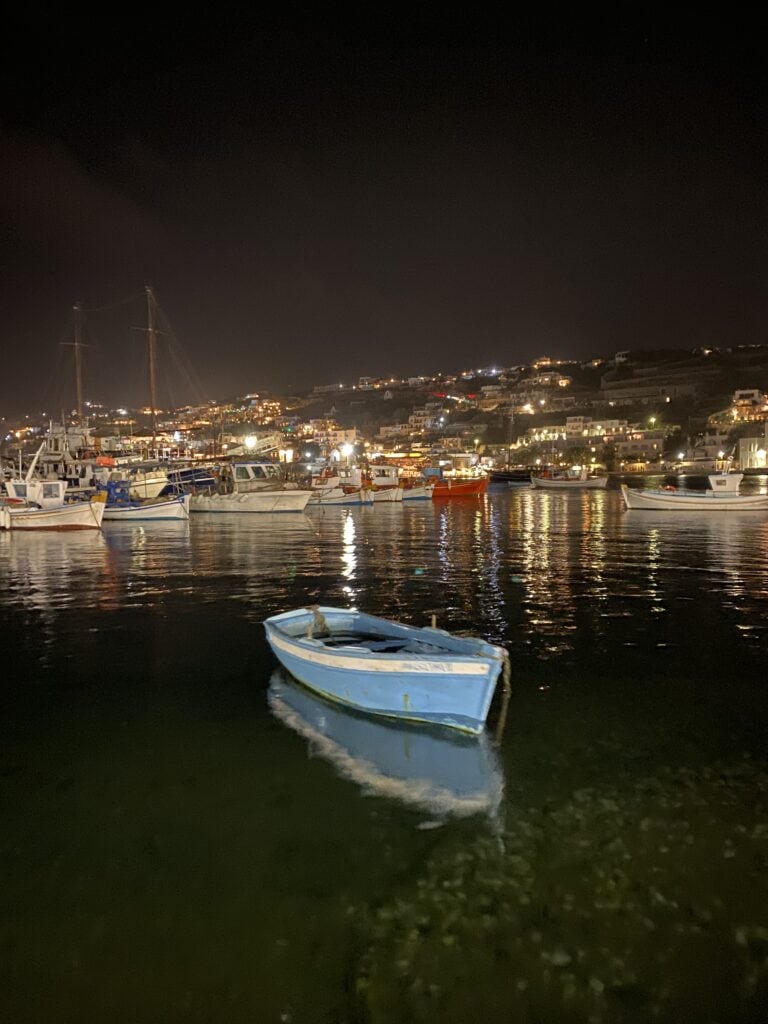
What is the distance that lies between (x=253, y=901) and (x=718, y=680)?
908 cm

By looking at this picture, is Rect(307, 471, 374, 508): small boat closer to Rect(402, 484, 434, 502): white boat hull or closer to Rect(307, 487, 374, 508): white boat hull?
Rect(307, 487, 374, 508): white boat hull

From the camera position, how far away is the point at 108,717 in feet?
32.7

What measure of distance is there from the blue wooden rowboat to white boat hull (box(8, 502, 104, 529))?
107 feet

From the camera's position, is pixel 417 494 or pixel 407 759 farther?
pixel 417 494

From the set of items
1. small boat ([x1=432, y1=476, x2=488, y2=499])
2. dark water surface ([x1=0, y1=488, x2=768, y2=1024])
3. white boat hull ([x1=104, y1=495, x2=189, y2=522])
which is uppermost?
small boat ([x1=432, y1=476, x2=488, y2=499])

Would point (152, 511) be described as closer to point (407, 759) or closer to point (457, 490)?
point (457, 490)

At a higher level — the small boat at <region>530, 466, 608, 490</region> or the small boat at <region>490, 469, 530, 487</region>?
the small boat at <region>490, 469, 530, 487</region>

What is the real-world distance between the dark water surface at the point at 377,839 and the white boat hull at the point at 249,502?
3611cm

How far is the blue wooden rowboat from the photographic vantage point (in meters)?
8.55

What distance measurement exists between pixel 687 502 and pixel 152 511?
38.8 m

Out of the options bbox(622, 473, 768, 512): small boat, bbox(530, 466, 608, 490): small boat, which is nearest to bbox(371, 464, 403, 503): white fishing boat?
bbox(622, 473, 768, 512): small boat

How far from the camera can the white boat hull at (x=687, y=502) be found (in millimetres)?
47375

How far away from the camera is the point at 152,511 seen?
145ft

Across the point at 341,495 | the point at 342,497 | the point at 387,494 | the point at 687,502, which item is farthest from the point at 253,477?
the point at 687,502
